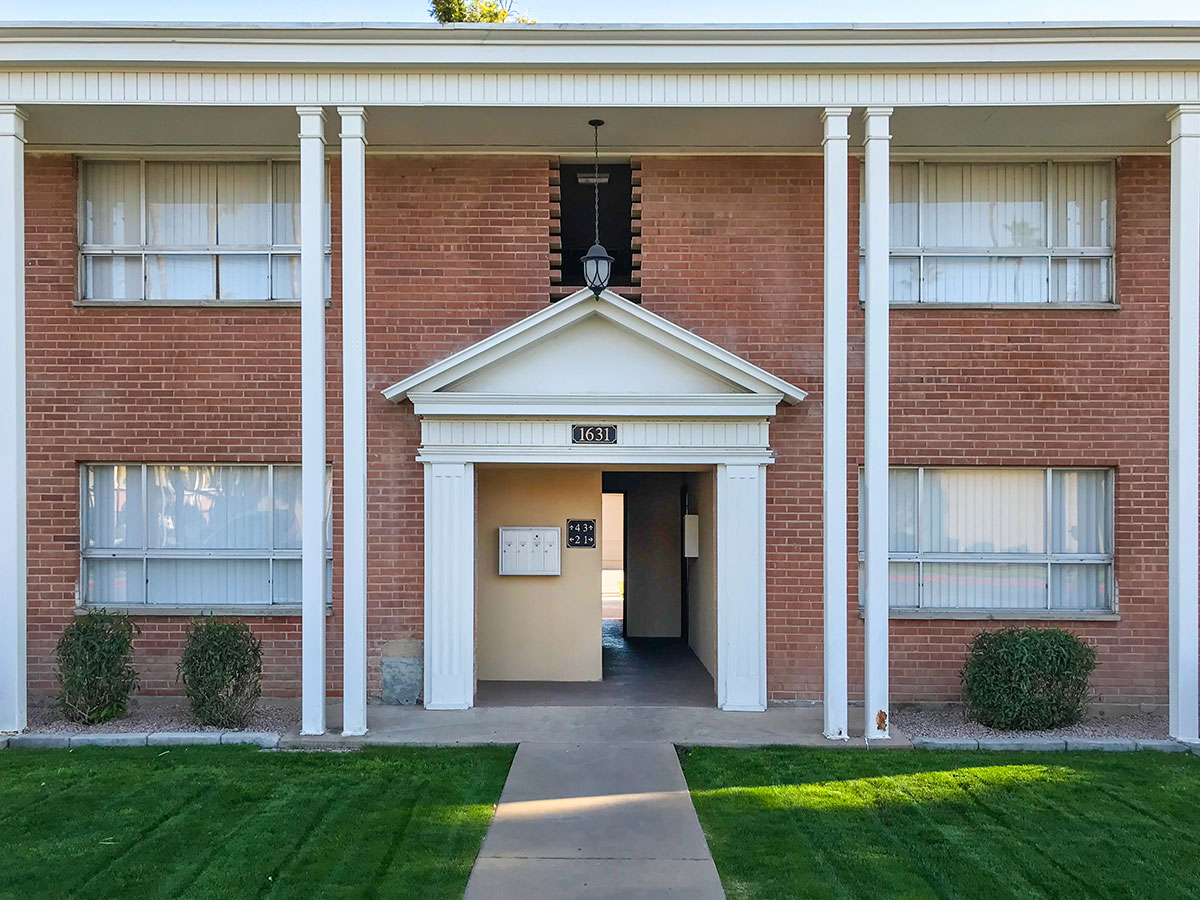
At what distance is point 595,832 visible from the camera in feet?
21.0

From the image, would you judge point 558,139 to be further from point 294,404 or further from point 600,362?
point 294,404

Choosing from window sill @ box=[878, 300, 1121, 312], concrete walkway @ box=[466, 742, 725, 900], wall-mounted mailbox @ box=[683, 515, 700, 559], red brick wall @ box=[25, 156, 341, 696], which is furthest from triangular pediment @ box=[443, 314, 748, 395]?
concrete walkway @ box=[466, 742, 725, 900]

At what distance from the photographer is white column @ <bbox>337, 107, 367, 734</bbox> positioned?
855 cm

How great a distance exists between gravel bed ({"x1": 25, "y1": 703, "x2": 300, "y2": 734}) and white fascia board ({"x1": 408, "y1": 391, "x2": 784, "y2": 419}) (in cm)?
328

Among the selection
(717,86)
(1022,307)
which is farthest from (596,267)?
(1022,307)

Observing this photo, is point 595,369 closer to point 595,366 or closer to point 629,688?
point 595,366

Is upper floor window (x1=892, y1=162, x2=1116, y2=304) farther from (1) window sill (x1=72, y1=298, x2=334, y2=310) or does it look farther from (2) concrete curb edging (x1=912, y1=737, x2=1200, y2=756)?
(1) window sill (x1=72, y1=298, x2=334, y2=310)

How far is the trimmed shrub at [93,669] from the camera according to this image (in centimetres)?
876

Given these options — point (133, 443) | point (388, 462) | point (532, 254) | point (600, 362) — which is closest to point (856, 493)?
point (600, 362)

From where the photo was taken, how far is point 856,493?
33.5 ft

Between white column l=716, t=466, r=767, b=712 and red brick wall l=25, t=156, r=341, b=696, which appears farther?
red brick wall l=25, t=156, r=341, b=696

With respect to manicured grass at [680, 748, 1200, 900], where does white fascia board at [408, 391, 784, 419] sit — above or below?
above

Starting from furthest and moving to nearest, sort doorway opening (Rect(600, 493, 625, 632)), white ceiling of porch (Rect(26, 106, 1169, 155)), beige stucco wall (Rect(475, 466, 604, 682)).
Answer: doorway opening (Rect(600, 493, 625, 632)), beige stucco wall (Rect(475, 466, 604, 682)), white ceiling of porch (Rect(26, 106, 1169, 155))

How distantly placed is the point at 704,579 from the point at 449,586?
3.33m
